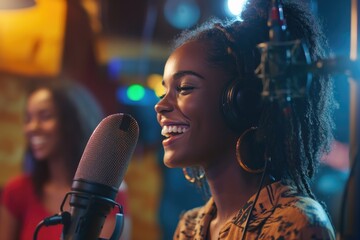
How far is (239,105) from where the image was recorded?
168 cm

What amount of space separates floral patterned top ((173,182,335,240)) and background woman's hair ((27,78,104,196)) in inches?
58.7

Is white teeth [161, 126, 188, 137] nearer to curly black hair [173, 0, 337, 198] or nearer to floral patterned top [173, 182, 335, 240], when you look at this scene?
curly black hair [173, 0, 337, 198]

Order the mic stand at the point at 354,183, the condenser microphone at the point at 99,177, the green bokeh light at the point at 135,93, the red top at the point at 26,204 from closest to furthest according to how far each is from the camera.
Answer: the mic stand at the point at 354,183, the condenser microphone at the point at 99,177, the red top at the point at 26,204, the green bokeh light at the point at 135,93

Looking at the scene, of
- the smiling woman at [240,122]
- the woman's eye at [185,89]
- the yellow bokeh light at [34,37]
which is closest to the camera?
the smiling woman at [240,122]

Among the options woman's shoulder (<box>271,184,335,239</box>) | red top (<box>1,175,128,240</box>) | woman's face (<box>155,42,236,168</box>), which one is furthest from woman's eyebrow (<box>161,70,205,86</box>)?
red top (<box>1,175,128,240</box>)

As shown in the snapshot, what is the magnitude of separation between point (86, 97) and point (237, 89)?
1.71 metres

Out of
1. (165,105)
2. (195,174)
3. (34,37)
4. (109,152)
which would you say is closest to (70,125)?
(34,37)

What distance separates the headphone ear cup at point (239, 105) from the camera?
1.67 metres

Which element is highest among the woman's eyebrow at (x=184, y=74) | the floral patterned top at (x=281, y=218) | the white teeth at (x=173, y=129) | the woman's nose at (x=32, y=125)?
the woman's nose at (x=32, y=125)

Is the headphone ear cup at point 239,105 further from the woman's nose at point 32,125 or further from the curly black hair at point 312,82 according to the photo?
the woman's nose at point 32,125

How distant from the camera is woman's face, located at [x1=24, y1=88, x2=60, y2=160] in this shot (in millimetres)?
3059

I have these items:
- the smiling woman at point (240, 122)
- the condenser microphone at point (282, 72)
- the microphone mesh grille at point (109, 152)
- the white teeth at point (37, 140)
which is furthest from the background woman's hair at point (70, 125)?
the condenser microphone at point (282, 72)

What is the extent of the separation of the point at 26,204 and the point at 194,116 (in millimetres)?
1605

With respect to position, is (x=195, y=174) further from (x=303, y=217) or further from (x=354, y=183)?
(x=354, y=183)
